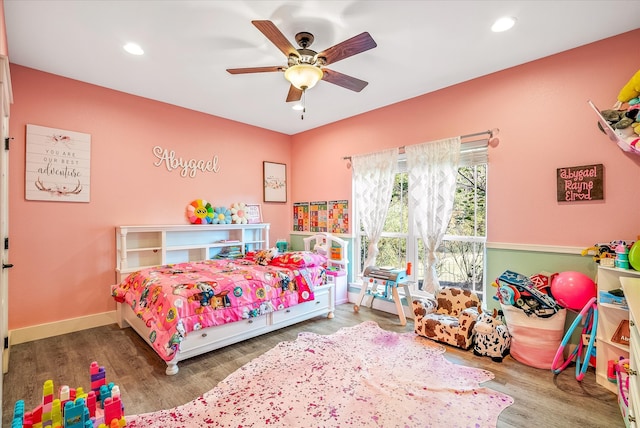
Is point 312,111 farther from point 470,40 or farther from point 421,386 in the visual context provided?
point 421,386

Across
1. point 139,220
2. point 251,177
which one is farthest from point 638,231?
point 139,220

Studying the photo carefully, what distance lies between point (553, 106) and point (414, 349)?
262cm

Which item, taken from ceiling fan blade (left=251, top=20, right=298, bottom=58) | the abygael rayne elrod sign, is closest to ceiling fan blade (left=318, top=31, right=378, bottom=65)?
ceiling fan blade (left=251, top=20, right=298, bottom=58)

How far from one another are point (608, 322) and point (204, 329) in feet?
10.7

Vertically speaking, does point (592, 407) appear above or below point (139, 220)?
below

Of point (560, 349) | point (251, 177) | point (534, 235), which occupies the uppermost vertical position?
point (251, 177)

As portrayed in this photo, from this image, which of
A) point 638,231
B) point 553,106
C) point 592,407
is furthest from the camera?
point 553,106

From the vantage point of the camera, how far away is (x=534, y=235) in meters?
2.90

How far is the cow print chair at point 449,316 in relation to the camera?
2.90m

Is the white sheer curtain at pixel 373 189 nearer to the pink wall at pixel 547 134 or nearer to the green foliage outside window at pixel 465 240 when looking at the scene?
the green foliage outside window at pixel 465 240

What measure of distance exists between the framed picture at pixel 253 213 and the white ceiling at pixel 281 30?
1.90 meters

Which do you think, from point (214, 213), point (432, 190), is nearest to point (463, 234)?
point (432, 190)

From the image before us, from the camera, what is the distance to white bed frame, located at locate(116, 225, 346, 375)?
2.68 m

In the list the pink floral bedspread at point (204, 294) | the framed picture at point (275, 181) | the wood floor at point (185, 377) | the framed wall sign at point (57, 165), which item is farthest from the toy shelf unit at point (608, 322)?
the framed wall sign at point (57, 165)
